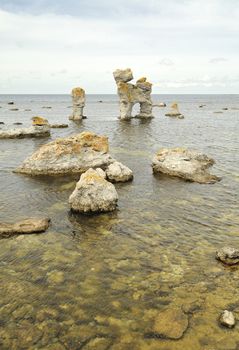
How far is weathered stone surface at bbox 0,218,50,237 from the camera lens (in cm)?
1603

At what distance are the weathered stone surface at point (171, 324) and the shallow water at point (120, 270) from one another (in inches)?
8.1

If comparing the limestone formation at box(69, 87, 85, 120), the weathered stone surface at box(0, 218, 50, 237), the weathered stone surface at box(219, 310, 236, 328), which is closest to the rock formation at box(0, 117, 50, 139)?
the limestone formation at box(69, 87, 85, 120)

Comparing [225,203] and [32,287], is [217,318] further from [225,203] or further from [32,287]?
[225,203]

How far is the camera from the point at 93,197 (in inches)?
731

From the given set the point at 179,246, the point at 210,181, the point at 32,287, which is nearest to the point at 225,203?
the point at 210,181

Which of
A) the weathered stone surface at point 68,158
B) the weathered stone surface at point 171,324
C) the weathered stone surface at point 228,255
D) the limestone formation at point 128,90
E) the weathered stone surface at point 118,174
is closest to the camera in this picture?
the weathered stone surface at point 171,324

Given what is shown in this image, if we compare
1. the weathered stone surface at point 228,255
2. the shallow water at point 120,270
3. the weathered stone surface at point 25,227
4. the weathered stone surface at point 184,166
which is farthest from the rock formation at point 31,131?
the weathered stone surface at point 228,255

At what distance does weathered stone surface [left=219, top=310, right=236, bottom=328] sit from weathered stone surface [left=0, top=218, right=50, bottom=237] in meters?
9.52

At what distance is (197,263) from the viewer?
13.5 meters

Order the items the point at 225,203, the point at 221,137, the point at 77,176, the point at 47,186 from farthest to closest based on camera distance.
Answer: the point at 221,137
the point at 77,176
the point at 47,186
the point at 225,203

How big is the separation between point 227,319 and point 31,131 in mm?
45087

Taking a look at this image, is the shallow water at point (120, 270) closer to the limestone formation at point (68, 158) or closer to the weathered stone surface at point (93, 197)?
the weathered stone surface at point (93, 197)

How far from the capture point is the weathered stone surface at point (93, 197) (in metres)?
18.5

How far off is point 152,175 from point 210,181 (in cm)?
483
